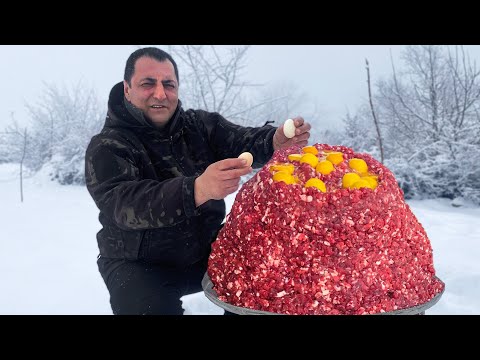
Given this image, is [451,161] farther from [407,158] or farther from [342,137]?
[342,137]

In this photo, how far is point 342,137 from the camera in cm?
1141

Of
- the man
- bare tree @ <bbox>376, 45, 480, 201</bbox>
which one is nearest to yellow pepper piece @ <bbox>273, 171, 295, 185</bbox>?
the man

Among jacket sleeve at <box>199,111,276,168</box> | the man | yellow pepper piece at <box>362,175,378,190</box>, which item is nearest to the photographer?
yellow pepper piece at <box>362,175,378,190</box>

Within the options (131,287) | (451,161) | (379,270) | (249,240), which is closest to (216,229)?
(131,287)

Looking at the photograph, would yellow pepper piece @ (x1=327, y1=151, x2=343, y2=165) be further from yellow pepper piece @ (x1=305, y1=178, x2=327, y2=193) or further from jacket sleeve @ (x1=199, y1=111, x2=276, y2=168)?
jacket sleeve @ (x1=199, y1=111, x2=276, y2=168)

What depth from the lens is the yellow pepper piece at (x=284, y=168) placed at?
1552 mm

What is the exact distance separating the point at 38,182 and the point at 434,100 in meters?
11.9

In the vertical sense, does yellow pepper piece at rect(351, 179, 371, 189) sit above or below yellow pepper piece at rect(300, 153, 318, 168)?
below

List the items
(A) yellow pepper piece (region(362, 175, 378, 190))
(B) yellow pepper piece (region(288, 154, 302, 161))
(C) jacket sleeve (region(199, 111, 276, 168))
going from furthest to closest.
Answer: (C) jacket sleeve (region(199, 111, 276, 168)) < (B) yellow pepper piece (region(288, 154, 302, 161)) < (A) yellow pepper piece (region(362, 175, 378, 190))

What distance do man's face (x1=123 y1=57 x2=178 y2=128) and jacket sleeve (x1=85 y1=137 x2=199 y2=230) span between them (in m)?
0.25

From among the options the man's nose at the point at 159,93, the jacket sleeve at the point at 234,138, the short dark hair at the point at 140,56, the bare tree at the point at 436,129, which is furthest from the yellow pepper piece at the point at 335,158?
the bare tree at the point at 436,129

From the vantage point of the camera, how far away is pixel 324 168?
1524 mm

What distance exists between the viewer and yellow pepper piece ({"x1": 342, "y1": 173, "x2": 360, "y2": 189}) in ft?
4.84

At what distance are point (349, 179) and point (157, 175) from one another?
1.19 m
